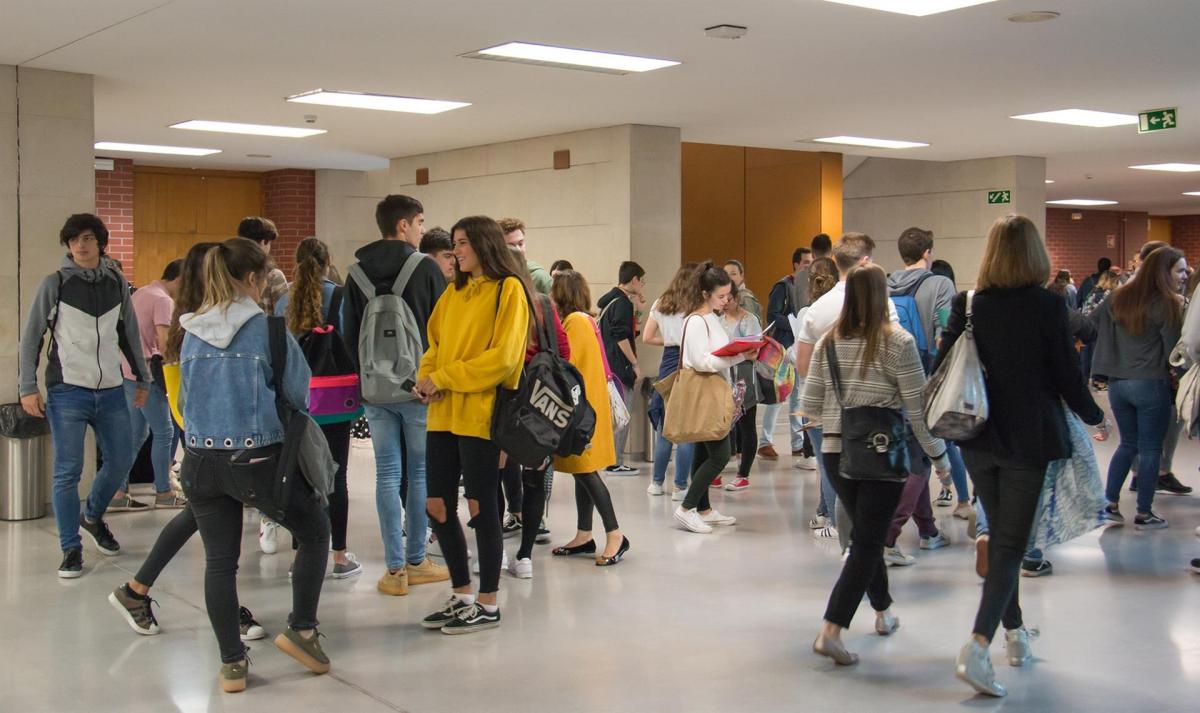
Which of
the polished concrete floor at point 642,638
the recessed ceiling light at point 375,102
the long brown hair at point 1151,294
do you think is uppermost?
the recessed ceiling light at point 375,102

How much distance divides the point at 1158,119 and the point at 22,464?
370 inches

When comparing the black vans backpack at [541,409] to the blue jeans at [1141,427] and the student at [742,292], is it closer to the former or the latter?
the blue jeans at [1141,427]

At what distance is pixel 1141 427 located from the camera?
7055mm

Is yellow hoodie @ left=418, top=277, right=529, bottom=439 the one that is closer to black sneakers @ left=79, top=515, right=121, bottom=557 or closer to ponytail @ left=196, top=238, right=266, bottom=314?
ponytail @ left=196, top=238, right=266, bottom=314

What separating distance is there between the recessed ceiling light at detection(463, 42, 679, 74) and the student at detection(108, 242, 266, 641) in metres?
3.42

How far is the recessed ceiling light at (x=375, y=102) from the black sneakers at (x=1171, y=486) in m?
5.88

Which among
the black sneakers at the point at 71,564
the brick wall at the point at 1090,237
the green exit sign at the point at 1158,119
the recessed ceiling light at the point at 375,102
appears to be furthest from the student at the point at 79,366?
the brick wall at the point at 1090,237

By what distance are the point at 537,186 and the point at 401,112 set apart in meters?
1.88

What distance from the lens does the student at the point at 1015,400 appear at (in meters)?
Answer: 4.07

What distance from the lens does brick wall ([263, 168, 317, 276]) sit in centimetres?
1588

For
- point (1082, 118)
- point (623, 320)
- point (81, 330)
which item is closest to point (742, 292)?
point (623, 320)

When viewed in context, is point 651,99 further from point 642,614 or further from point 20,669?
point 20,669

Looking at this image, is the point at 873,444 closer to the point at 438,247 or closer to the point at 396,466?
the point at 396,466

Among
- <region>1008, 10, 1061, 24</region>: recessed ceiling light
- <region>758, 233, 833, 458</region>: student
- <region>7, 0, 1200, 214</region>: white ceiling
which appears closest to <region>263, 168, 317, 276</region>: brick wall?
<region>7, 0, 1200, 214</region>: white ceiling
